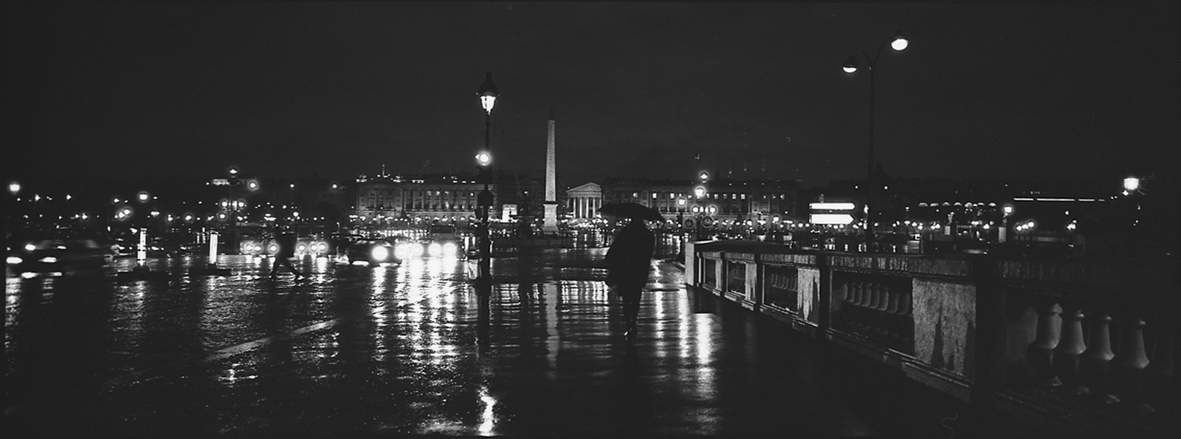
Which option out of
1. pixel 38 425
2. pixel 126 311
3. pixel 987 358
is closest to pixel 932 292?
pixel 987 358

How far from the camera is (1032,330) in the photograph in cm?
651

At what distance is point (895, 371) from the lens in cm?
866

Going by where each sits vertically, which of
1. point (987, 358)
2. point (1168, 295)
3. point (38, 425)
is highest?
point (1168, 295)

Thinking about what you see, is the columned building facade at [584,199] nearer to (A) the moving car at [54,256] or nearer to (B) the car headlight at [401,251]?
(B) the car headlight at [401,251]

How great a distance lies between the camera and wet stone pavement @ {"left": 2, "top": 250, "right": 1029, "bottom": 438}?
680 cm

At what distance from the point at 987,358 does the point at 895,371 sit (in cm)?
185

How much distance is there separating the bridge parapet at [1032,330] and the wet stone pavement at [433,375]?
35cm

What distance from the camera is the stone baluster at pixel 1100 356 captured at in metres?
5.73

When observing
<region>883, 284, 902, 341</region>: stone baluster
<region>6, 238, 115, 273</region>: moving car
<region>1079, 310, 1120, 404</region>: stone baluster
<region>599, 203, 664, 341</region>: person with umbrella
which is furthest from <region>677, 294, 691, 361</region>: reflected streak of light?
<region>6, 238, 115, 273</region>: moving car

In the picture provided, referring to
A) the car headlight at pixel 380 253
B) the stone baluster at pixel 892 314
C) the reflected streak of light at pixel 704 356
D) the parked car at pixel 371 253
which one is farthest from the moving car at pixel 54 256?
the stone baluster at pixel 892 314

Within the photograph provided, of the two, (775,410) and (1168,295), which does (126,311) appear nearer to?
(775,410)

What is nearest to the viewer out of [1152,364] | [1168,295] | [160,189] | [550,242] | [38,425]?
[1168,295]

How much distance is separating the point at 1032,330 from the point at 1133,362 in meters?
1.02

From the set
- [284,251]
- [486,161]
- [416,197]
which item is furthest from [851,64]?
[416,197]
